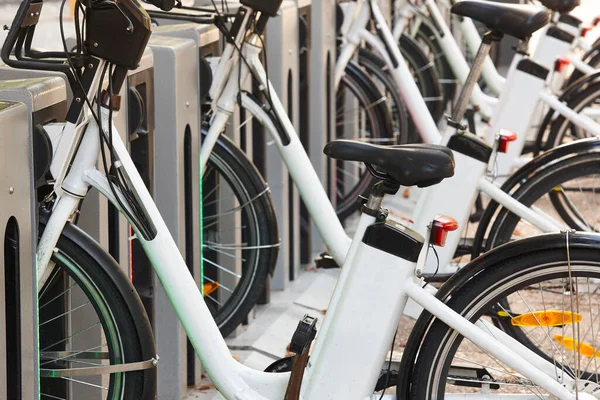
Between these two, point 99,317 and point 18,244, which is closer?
point 18,244

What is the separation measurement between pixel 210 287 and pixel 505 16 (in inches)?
55.7

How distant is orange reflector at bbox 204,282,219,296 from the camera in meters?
4.20

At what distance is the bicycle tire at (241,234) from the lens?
4160 millimetres

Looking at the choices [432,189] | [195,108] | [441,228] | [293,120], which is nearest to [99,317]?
[441,228]

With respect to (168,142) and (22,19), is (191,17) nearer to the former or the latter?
(168,142)

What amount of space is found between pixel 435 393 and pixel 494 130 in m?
2.27

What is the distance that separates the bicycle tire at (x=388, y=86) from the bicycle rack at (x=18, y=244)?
362cm

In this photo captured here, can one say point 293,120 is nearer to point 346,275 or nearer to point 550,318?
point 550,318

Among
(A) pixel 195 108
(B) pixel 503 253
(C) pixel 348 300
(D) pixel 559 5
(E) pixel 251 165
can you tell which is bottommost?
(C) pixel 348 300

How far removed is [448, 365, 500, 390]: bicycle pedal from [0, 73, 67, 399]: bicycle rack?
1.09 m

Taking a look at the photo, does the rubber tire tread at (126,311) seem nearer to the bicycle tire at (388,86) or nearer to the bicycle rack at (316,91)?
the bicycle rack at (316,91)

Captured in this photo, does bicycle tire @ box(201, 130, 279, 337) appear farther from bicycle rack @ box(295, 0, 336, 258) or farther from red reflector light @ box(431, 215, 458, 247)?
red reflector light @ box(431, 215, 458, 247)

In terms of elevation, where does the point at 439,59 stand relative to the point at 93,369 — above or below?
above

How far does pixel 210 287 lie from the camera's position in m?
4.28
